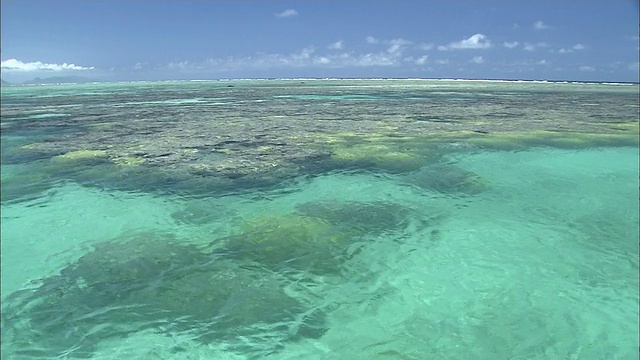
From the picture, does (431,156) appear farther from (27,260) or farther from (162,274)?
(27,260)

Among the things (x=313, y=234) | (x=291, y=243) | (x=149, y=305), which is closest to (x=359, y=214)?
(x=313, y=234)

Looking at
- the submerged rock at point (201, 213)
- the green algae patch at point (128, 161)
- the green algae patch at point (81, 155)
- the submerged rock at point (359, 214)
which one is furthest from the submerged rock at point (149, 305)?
the green algae patch at point (81, 155)

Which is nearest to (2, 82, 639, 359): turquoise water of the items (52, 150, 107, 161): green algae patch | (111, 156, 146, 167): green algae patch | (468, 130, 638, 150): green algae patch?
(111, 156, 146, 167): green algae patch

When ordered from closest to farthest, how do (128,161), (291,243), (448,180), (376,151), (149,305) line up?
1. (149,305)
2. (291,243)
3. (448,180)
4. (128,161)
5. (376,151)

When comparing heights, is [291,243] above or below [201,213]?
below

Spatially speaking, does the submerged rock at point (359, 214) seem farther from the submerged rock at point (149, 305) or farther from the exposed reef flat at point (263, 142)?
the submerged rock at point (149, 305)

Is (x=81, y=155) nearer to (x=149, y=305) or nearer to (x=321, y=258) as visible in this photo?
(x=149, y=305)

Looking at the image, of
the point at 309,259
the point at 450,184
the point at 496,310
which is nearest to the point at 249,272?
the point at 309,259
